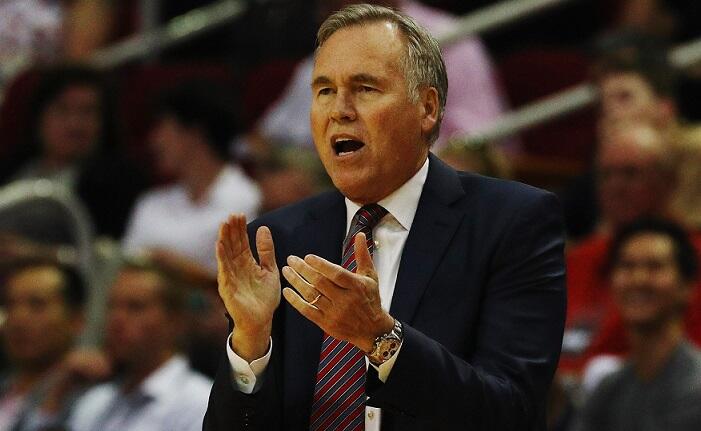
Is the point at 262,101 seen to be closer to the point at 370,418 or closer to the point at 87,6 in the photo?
the point at 87,6

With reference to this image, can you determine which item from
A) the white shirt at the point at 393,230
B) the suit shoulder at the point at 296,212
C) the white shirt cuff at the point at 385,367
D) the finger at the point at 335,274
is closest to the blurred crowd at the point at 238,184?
the suit shoulder at the point at 296,212

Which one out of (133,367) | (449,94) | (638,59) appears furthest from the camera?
(449,94)

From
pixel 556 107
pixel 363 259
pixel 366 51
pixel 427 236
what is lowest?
pixel 363 259

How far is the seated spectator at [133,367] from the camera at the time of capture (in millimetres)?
4797

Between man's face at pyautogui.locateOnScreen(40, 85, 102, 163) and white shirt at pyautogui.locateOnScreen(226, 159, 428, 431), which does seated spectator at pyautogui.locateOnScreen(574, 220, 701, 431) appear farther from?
man's face at pyautogui.locateOnScreen(40, 85, 102, 163)

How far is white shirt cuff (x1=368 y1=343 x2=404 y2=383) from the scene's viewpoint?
2.26 metres

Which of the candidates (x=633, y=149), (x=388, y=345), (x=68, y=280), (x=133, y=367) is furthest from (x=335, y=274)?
(x=68, y=280)

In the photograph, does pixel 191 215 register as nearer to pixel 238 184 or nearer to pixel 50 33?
pixel 238 184

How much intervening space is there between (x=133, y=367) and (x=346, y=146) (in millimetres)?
2683

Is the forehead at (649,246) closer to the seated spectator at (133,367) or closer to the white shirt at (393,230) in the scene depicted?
the seated spectator at (133,367)

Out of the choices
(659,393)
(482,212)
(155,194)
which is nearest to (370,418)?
(482,212)

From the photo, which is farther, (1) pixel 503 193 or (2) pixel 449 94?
(2) pixel 449 94

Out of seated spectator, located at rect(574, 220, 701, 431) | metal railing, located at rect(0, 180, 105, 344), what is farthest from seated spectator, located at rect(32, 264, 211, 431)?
seated spectator, located at rect(574, 220, 701, 431)

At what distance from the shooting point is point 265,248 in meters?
2.39
